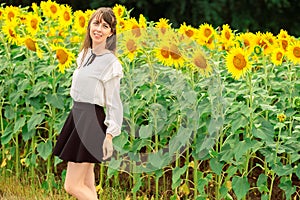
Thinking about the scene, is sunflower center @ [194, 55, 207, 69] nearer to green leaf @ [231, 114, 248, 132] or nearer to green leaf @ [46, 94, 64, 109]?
green leaf @ [231, 114, 248, 132]

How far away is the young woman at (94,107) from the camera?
3.96 m

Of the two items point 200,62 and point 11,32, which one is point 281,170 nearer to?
point 200,62

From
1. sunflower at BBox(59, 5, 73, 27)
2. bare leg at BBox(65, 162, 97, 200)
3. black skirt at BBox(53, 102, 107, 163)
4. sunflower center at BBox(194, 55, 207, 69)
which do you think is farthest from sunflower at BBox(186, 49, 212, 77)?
sunflower at BBox(59, 5, 73, 27)

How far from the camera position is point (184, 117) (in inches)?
184

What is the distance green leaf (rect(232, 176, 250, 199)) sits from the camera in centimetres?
452

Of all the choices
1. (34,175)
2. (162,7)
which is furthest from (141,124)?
(162,7)

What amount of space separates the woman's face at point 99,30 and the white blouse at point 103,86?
93mm

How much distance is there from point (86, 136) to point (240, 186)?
1.02 meters

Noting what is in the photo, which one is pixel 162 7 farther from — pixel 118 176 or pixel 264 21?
pixel 118 176

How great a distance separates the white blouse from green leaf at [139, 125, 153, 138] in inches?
29.5

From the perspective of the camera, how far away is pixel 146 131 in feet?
15.5

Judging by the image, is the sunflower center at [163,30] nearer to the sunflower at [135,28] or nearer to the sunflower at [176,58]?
the sunflower at [135,28]

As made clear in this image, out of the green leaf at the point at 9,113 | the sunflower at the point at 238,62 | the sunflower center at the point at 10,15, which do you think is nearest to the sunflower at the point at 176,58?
the sunflower at the point at 238,62

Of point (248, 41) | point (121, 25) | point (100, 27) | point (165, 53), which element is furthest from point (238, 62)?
point (121, 25)
